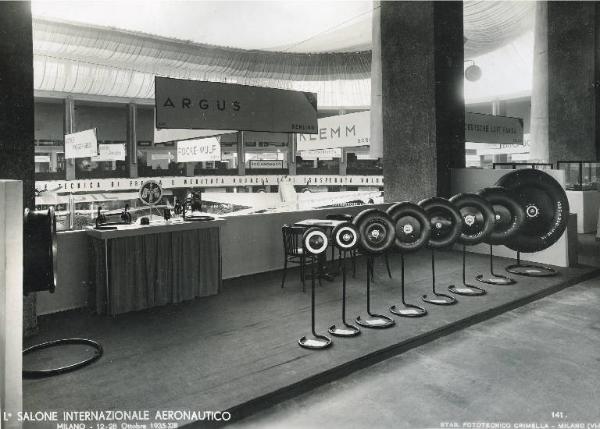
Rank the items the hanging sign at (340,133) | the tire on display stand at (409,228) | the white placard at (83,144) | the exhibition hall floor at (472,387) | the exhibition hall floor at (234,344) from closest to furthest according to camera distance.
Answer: the exhibition hall floor at (472,387)
the exhibition hall floor at (234,344)
the tire on display stand at (409,228)
the hanging sign at (340,133)
the white placard at (83,144)

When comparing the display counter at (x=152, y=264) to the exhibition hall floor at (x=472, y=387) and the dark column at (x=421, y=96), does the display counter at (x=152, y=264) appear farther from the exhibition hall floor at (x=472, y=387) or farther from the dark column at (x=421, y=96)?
the dark column at (x=421, y=96)

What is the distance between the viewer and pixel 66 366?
3227 mm

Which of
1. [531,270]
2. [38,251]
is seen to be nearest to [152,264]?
[38,251]

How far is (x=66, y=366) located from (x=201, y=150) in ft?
21.7

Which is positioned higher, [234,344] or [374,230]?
[374,230]

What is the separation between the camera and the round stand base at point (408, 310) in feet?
14.1

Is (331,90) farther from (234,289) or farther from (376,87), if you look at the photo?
(234,289)

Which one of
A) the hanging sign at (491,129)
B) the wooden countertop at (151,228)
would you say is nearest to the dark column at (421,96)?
the hanging sign at (491,129)

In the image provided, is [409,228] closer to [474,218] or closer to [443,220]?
[443,220]

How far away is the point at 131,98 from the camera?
15.3 m

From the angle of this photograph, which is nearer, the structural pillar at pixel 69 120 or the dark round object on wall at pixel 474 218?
the dark round object on wall at pixel 474 218

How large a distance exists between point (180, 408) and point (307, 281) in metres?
3.25

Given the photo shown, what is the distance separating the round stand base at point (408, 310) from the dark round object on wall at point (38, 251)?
2.90 metres

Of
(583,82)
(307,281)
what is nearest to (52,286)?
(307,281)
